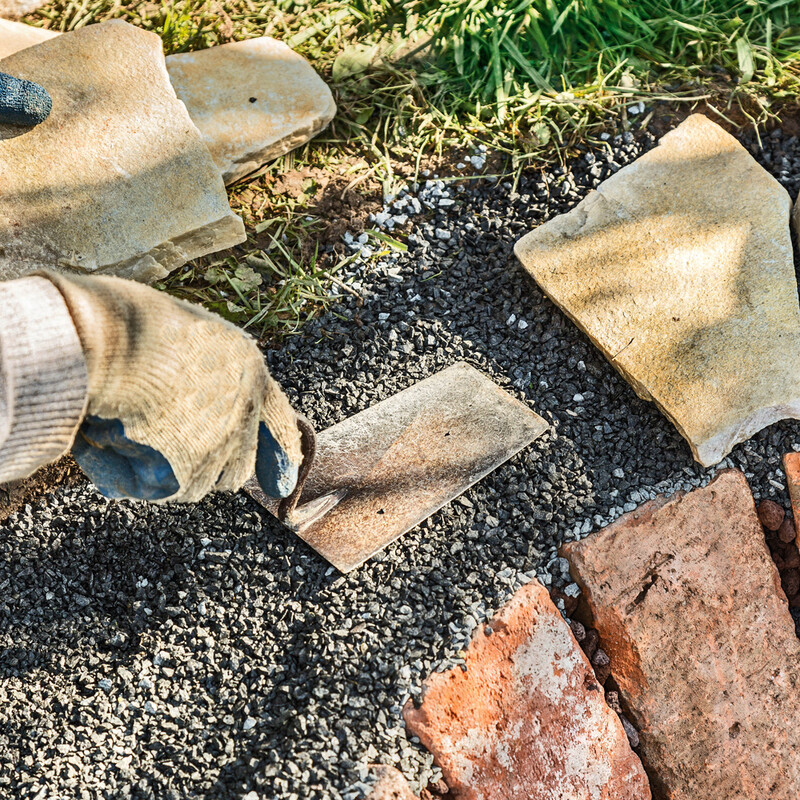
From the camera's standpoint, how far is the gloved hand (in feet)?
7.71

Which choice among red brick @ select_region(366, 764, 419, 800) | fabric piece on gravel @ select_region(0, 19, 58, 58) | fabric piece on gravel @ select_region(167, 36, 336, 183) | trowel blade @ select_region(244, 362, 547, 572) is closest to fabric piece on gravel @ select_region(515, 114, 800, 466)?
trowel blade @ select_region(244, 362, 547, 572)

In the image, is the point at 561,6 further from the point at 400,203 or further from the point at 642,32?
the point at 400,203

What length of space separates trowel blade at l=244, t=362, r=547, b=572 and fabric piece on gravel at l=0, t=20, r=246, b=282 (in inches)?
31.6

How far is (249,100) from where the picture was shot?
276cm

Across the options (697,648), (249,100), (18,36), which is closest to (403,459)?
(697,648)

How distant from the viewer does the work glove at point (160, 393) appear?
4.08 ft

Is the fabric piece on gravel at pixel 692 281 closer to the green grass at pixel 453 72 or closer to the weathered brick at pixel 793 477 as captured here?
the weathered brick at pixel 793 477

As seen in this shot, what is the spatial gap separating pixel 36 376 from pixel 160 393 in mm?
200

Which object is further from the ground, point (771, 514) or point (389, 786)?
point (771, 514)

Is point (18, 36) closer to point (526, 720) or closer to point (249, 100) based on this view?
point (249, 100)

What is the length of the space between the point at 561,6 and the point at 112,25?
5.44ft

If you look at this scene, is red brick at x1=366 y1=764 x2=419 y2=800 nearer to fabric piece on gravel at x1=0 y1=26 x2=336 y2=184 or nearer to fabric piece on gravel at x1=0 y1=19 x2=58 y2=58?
fabric piece on gravel at x1=0 y1=26 x2=336 y2=184

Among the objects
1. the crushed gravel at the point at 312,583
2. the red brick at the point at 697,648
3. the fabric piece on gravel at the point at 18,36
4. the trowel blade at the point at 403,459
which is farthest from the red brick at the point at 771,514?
the fabric piece on gravel at the point at 18,36

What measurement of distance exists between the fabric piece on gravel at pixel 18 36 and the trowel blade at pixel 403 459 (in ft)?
6.01
